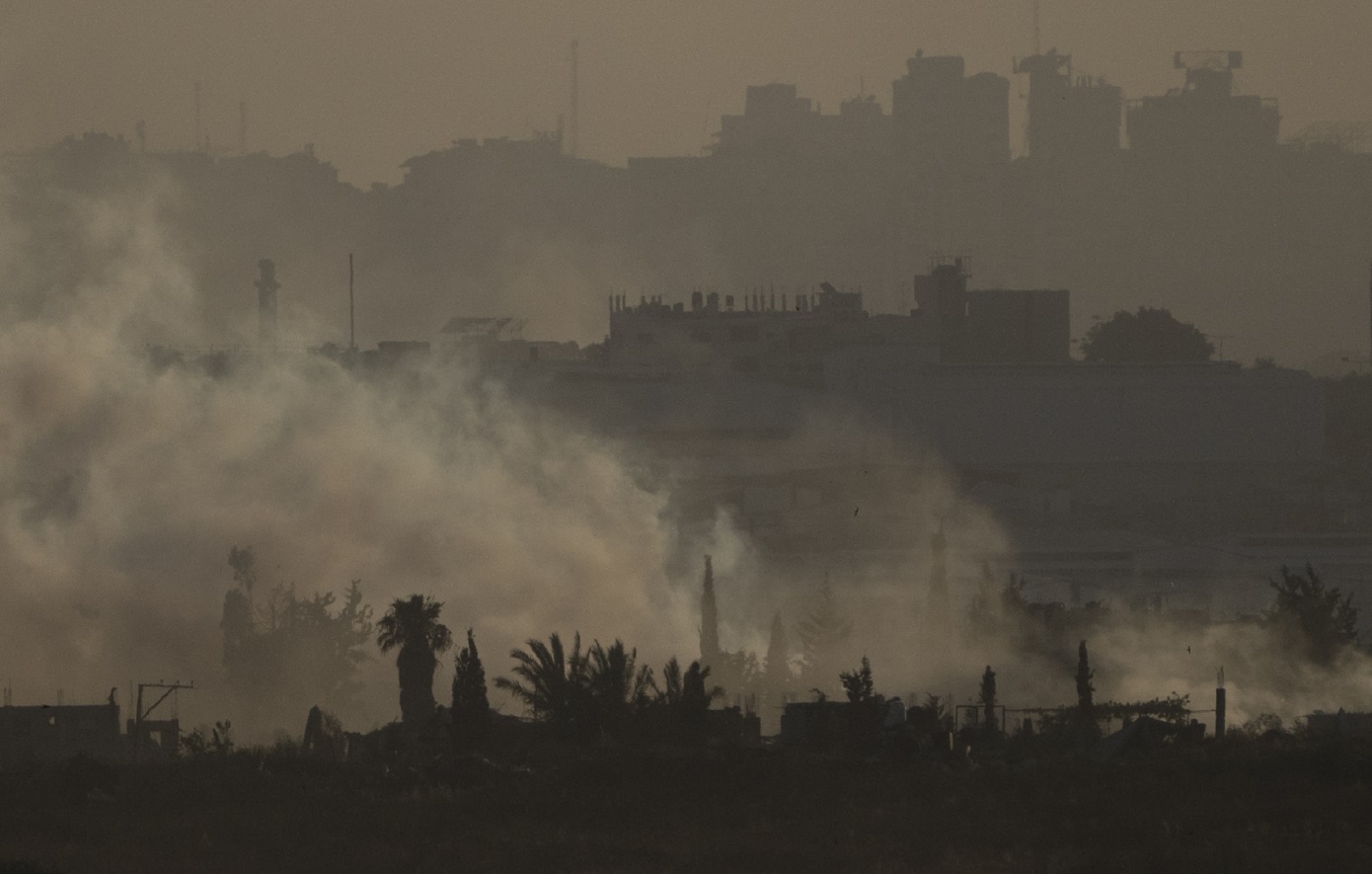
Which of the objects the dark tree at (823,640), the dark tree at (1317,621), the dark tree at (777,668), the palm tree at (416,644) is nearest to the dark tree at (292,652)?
the dark tree at (777,668)

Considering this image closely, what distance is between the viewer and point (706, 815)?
44719mm

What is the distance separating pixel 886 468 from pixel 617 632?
63561mm

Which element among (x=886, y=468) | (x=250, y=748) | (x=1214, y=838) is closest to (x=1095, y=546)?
(x=886, y=468)

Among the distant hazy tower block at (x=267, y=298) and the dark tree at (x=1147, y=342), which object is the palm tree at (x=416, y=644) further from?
the distant hazy tower block at (x=267, y=298)

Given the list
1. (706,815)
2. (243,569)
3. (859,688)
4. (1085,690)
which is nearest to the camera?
(706,815)

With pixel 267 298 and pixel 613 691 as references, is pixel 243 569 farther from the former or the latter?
pixel 267 298

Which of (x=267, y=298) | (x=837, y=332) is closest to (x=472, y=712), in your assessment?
(x=837, y=332)

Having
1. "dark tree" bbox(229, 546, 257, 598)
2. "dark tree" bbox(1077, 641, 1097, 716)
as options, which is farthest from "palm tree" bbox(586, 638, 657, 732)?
"dark tree" bbox(229, 546, 257, 598)

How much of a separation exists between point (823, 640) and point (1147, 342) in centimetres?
10804

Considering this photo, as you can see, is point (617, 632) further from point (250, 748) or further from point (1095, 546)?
point (1095, 546)

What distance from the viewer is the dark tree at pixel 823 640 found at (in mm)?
72688

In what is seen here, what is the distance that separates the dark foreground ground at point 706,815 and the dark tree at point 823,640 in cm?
2354

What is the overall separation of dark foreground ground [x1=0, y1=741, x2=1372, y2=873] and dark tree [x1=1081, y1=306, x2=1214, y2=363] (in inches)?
5215

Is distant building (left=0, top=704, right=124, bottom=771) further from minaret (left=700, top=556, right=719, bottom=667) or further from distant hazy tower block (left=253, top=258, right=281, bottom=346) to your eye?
distant hazy tower block (left=253, top=258, right=281, bottom=346)
